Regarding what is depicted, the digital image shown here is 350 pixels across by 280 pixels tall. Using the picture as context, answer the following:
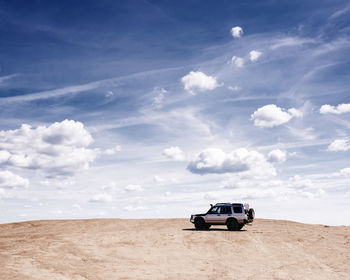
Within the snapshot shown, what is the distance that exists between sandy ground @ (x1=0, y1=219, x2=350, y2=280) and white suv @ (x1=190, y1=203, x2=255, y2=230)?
1266 millimetres

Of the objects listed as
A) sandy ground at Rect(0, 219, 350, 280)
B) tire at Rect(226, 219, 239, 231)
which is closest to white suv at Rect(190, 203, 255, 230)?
tire at Rect(226, 219, 239, 231)

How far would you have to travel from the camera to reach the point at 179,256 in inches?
658

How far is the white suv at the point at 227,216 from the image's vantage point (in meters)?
25.0

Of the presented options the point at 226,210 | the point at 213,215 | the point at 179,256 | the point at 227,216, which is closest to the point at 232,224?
the point at 227,216

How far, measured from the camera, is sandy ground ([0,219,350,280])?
1336 cm

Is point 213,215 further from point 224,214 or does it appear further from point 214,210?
point 224,214

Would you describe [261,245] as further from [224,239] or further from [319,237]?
[319,237]

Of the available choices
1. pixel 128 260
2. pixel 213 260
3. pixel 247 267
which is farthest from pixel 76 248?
pixel 247 267

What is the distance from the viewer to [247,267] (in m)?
14.9

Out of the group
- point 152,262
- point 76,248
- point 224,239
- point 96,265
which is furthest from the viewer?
point 224,239

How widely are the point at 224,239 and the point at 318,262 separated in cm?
615

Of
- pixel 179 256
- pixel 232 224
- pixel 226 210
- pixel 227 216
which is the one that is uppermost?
pixel 226 210

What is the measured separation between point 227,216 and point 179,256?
30.3ft

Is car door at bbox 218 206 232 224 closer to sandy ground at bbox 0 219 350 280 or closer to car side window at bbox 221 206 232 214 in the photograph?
car side window at bbox 221 206 232 214
